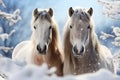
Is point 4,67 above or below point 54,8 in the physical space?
below

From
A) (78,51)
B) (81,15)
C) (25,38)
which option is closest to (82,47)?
(78,51)

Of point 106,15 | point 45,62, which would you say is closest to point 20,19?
point 45,62

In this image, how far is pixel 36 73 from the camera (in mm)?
2229

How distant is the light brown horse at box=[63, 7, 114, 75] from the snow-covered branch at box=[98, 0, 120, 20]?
7cm

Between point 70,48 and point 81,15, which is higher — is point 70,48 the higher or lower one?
the lower one

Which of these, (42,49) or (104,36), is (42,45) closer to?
(42,49)

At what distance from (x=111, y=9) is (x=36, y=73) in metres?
0.40

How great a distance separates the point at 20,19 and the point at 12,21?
0.04 metres

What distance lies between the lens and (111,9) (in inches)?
89.3

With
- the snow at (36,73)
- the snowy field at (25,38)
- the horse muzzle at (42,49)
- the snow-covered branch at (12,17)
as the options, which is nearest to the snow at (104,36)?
the snowy field at (25,38)

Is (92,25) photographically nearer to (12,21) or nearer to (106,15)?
(106,15)

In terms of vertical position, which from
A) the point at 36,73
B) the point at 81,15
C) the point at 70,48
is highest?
the point at 81,15

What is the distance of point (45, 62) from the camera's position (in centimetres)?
231

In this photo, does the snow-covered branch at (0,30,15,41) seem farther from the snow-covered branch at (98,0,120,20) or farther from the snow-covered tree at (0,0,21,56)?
the snow-covered branch at (98,0,120,20)
